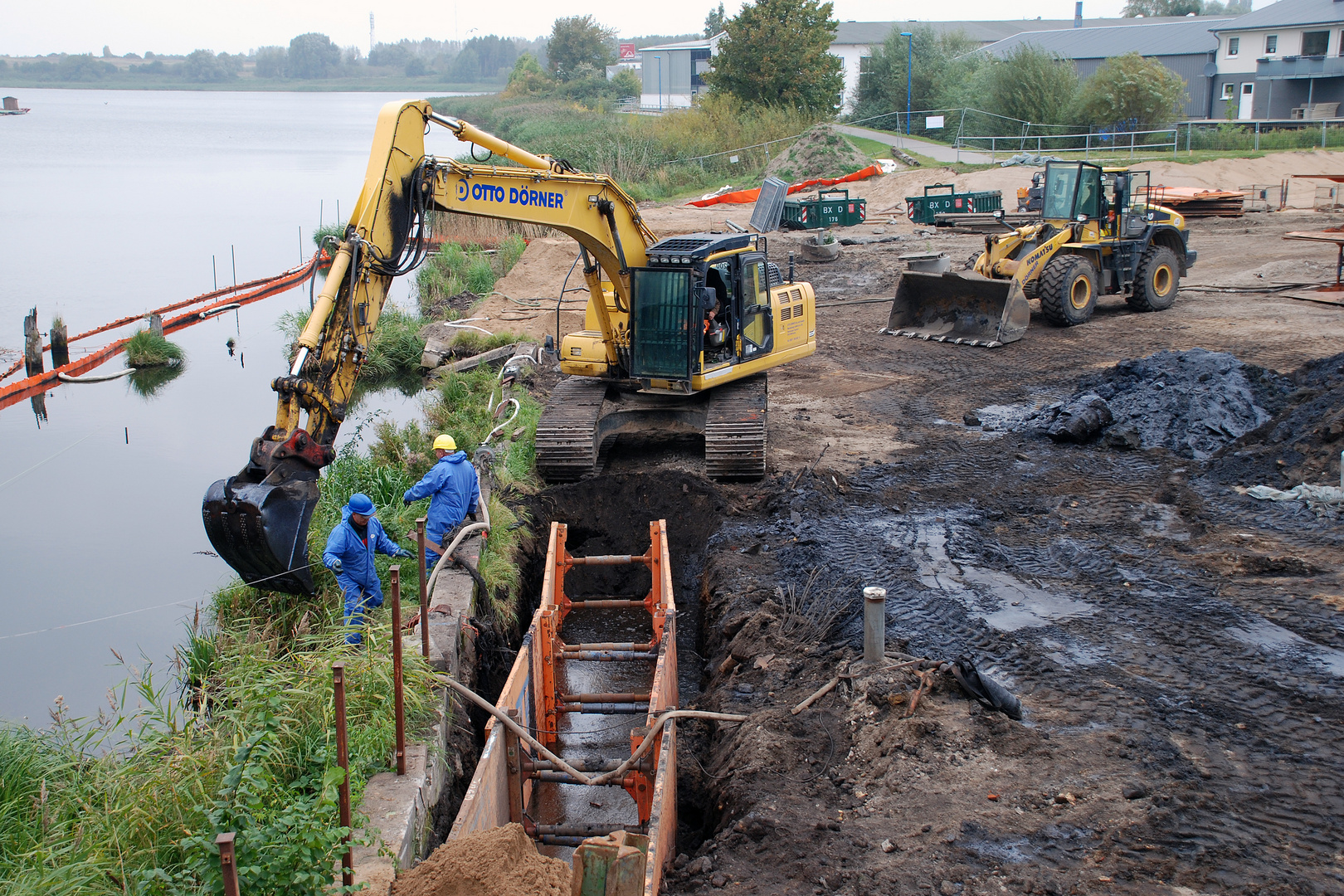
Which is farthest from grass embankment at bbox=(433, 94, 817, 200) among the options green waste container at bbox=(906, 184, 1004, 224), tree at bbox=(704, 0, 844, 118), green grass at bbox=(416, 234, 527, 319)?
green waste container at bbox=(906, 184, 1004, 224)

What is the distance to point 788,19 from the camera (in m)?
43.8

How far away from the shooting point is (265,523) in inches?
238

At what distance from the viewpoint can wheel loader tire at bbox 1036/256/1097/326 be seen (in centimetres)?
1695

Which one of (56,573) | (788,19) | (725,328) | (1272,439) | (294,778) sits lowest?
(56,573)

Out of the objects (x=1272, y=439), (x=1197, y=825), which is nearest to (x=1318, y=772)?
(x=1197, y=825)

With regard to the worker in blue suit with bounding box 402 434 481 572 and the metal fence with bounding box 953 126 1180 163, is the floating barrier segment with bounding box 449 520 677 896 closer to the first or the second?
the worker in blue suit with bounding box 402 434 481 572

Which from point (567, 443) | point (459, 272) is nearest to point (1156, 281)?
point (567, 443)

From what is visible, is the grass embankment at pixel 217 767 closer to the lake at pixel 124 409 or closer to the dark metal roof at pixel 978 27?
the lake at pixel 124 409

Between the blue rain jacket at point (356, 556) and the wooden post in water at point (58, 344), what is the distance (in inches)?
573

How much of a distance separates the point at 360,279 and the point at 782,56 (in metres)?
41.0

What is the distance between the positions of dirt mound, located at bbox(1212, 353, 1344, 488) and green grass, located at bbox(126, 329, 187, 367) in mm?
18931

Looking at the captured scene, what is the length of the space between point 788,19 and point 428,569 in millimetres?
40923

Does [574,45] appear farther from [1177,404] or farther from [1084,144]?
[1177,404]

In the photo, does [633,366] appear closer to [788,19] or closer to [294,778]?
[294,778]
